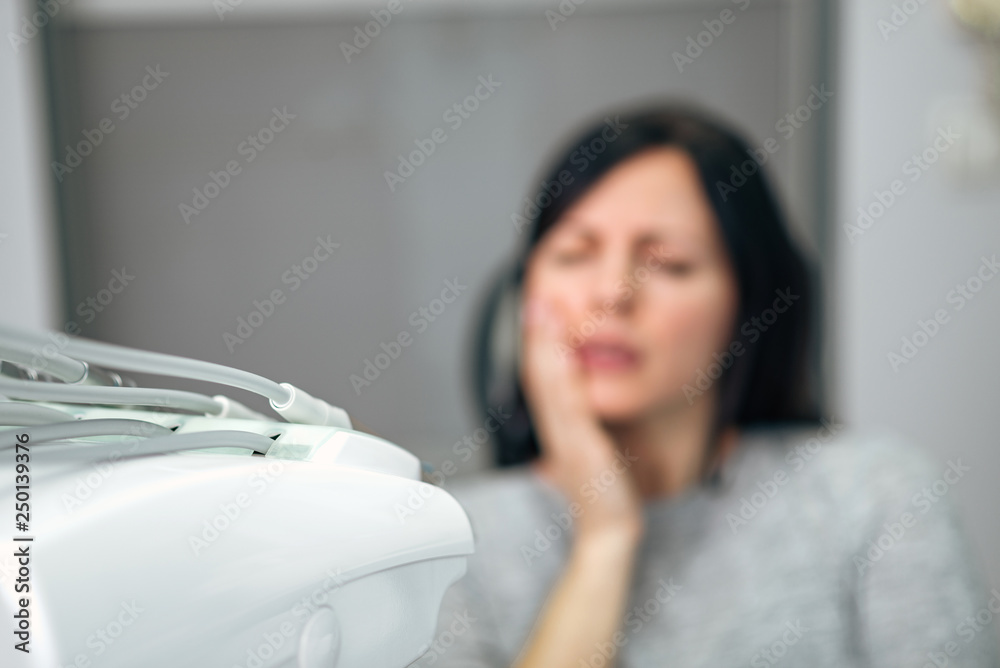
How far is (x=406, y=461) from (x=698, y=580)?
0.83 m

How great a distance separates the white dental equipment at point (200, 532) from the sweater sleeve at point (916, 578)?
32.7 inches

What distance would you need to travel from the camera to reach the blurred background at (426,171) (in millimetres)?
1663

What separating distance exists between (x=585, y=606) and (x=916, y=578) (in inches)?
17.2

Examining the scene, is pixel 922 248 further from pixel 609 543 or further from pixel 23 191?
pixel 23 191

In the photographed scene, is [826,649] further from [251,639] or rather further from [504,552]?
[251,639]

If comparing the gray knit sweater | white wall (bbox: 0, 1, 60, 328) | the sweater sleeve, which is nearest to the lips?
the gray knit sweater

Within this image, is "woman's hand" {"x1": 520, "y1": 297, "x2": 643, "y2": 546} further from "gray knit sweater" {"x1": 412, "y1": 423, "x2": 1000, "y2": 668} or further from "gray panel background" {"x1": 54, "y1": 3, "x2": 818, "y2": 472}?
"gray panel background" {"x1": 54, "y1": 3, "x2": 818, "y2": 472}

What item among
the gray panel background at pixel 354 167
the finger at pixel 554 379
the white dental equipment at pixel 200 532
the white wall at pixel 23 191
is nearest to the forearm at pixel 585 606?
the finger at pixel 554 379

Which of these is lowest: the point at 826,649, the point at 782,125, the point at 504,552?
the point at 826,649

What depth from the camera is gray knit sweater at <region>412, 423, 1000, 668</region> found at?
36.7 inches

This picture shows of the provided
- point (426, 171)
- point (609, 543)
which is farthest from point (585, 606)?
point (426, 171)

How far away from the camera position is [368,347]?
1.85m

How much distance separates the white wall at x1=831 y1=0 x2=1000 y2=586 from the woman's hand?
897mm

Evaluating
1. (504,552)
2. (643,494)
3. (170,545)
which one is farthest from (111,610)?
(643,494)
